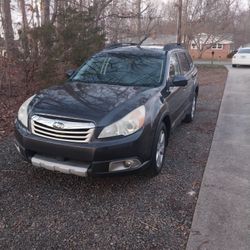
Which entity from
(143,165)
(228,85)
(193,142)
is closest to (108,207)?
(143,165)

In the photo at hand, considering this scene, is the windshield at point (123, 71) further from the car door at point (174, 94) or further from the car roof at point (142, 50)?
the car door at point (174, 94)

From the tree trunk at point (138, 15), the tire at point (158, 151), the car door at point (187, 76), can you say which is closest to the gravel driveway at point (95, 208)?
the tire at point (158, 151)

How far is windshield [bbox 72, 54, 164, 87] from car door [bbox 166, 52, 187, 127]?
22 cm

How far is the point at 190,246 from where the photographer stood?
319 cm

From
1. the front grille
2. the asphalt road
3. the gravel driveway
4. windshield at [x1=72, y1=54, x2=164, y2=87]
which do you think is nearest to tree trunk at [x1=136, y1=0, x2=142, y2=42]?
the asphalt road

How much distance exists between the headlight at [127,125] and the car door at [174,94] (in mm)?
1070

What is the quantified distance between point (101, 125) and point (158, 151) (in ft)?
3.68

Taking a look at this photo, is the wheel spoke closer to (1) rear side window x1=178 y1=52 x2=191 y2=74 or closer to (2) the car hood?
(2) the car hood

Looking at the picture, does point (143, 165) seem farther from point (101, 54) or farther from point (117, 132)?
point (101, 54)

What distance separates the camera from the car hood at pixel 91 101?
388 cm

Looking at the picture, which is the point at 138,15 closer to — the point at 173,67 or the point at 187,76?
the point at 187,76

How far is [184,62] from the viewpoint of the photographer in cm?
671

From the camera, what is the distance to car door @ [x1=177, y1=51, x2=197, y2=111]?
6355 mm

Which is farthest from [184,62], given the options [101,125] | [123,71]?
[101,125]
